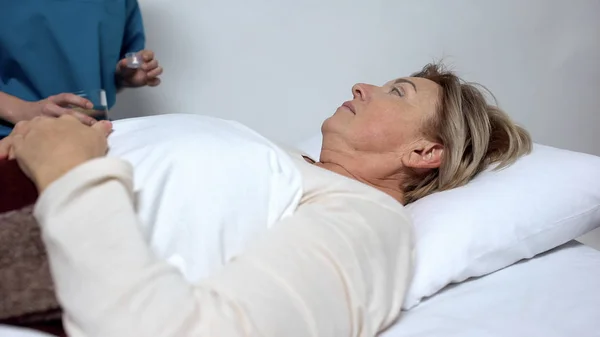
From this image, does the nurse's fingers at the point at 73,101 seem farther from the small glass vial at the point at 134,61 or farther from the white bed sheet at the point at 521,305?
the white bed sheet at the point at 521,305

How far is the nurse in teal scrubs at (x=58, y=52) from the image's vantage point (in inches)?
52.8

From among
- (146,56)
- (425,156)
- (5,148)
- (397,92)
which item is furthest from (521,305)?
(146,56)

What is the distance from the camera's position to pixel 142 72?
1.48 m

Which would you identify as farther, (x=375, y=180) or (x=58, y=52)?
(x=58, y=52)

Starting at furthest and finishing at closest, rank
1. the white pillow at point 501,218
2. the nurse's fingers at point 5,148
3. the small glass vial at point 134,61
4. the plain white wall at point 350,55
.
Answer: the plain white wall at point 350,55 → the small glass vial at point 134,61 → the white pillow at point 501,218 → the nurse's fingers at point 5,148

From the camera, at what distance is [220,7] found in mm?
1733

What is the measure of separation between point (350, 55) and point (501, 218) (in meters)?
0.92

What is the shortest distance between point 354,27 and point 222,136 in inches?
41.0

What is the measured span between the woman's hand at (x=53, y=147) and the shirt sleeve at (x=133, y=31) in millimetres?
667

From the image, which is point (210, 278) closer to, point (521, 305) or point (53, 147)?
point (53, 147)

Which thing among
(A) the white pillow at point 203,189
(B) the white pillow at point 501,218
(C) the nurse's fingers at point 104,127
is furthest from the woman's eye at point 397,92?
(C) the nurse's fingers at point 104,127

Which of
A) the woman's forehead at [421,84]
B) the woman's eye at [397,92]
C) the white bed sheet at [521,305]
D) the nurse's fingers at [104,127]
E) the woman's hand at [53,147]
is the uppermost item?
the woman's forehead at [421,84]

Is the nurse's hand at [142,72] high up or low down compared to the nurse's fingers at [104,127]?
down

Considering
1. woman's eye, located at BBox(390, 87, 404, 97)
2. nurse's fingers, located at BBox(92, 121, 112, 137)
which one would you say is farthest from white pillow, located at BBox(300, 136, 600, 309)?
nurse's fingers, located at BBox(92, 121, 112, 137)
